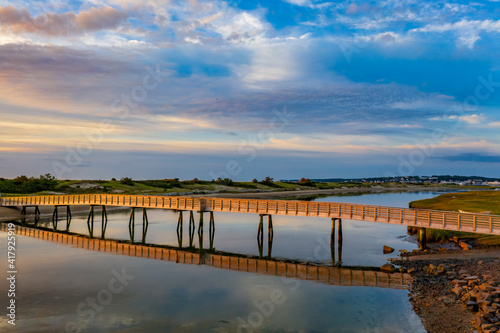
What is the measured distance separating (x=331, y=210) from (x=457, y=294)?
1674 centimetres

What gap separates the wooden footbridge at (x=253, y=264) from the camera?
78.7 feet

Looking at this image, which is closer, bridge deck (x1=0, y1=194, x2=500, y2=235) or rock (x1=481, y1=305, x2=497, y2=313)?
rock (x1=481, y1=305, x2=497, y2=313)

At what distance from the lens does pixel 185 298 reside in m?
20.8

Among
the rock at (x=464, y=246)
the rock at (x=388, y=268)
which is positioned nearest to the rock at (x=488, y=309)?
the rock at (x=388, y=268)

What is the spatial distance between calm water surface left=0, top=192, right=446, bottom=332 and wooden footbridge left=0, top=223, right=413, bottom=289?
1.23m

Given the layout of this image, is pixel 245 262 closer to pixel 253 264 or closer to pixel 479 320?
pixel 253 264

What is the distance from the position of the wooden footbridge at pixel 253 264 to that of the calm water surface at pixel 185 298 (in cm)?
123

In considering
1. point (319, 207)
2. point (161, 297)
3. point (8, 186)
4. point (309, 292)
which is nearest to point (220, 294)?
point (161, 297)

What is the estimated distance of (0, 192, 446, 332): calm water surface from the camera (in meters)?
17.1

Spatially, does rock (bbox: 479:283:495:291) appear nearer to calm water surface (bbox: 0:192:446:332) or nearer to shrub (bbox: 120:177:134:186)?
calm water surface (bbox: 0:192:446:332)

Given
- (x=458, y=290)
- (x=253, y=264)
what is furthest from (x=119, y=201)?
(x=458, y=290)

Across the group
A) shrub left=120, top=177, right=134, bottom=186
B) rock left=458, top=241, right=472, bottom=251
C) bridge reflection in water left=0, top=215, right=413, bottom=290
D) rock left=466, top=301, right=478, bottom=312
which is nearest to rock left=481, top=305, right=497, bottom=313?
rock left=466, top=301, right=478, bottom=312

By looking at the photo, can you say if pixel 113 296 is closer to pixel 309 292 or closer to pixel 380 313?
pixel 309 292

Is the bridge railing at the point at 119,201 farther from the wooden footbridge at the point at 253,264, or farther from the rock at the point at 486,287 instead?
the rock at the point at 486,287
